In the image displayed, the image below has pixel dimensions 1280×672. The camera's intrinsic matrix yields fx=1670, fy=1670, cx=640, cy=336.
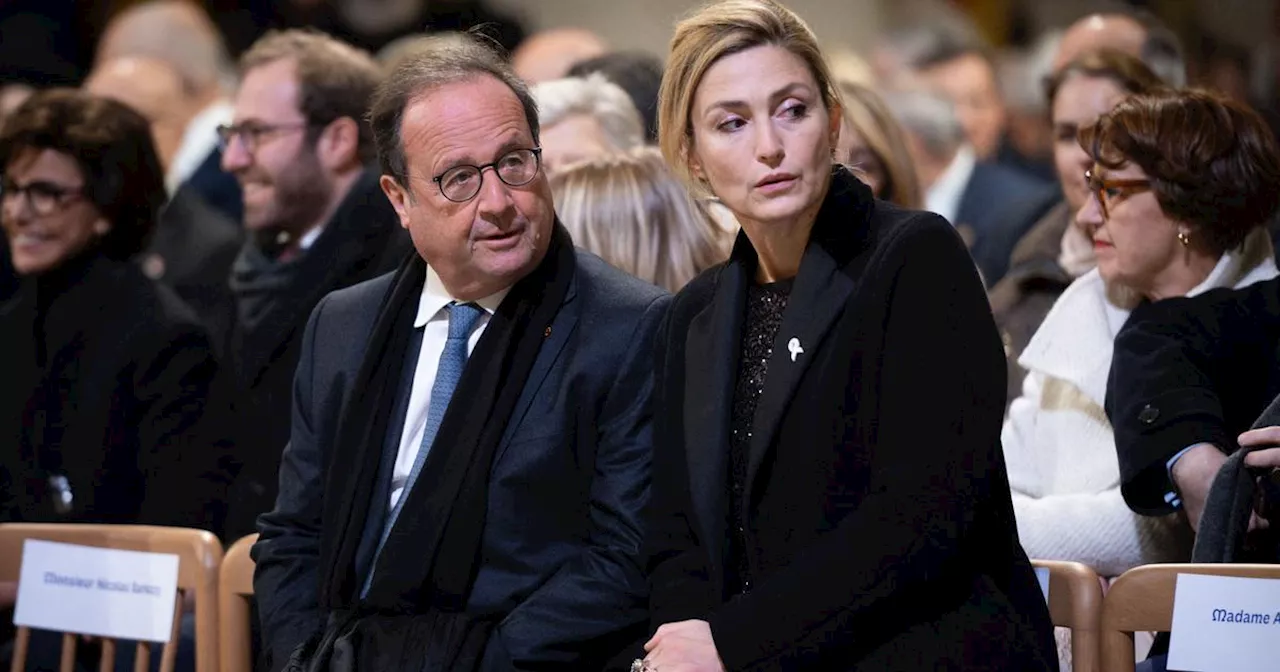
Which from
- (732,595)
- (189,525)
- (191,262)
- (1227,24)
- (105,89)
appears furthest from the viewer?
(1227,24)

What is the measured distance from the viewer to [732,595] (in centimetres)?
260

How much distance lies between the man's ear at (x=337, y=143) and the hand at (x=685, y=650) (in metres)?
2.44

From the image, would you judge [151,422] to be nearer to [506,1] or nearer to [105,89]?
[105,89]

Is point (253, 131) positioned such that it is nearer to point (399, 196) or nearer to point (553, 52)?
point (399, 196)

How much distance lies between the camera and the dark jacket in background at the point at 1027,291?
4082 mm

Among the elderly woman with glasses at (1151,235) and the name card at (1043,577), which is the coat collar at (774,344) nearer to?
the name card at (1043,577)

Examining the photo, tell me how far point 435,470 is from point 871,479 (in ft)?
2.57

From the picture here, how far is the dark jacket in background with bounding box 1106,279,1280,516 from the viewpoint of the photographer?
303cm

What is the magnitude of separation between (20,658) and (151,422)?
0.80m

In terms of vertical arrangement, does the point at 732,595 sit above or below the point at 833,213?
below

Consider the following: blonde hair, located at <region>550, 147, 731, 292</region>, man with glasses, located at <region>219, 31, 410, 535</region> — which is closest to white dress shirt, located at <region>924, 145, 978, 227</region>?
man with glasses, located at <region>219, 31, 410, 535</region>

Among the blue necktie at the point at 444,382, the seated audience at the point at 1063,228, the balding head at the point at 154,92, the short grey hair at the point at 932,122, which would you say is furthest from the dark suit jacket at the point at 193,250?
the short grey hair at the point at 932,122

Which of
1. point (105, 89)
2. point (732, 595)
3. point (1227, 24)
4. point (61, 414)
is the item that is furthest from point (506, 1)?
point (732, 595)

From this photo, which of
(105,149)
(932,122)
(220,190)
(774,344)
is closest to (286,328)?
(105,149)
